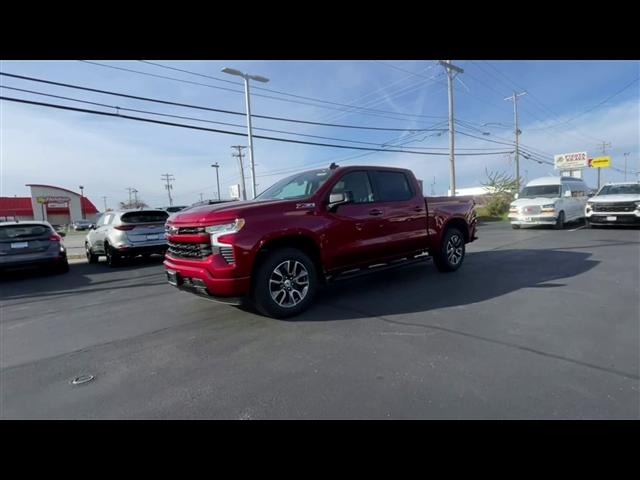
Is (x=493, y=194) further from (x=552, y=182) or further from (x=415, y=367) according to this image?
(x=415, y=367)

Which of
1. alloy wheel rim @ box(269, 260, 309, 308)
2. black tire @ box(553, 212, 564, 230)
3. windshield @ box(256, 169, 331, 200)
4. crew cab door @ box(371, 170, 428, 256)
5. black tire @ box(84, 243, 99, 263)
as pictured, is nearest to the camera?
alloy wheel rim @ box(269, 260, 309, 308)

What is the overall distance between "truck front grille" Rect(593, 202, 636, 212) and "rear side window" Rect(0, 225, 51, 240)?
17.5 m

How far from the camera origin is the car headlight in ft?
12.4

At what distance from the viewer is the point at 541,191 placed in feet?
46.1

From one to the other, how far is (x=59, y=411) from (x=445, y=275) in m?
5.73

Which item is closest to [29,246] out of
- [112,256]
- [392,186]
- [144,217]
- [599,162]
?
[112,256]

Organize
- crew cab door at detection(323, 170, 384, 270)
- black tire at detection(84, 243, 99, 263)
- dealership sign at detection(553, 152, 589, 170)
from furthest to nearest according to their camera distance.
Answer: dealership sign at detection(553, 152, 589, 170) → black tire at detection(84, 243, 99, 263) → crew cab door at detection(323, 170, 384, 270)

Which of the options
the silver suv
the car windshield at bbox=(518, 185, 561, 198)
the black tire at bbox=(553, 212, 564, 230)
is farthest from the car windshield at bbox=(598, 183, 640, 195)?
the silver suv

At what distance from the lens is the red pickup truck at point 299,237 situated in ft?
12.5

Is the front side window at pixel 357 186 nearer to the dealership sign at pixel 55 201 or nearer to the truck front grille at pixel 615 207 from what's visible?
the truck front grille at pixel 615 207

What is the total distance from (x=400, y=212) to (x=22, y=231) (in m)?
9.02

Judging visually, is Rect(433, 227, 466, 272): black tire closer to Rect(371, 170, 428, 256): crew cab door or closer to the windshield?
Rect(371, 170, 428, 256): crew cab door

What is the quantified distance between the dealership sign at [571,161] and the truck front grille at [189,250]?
5748 cm

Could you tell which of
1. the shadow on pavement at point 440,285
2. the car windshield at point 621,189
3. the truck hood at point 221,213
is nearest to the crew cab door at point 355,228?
the shadow on pavement at point 440,285
